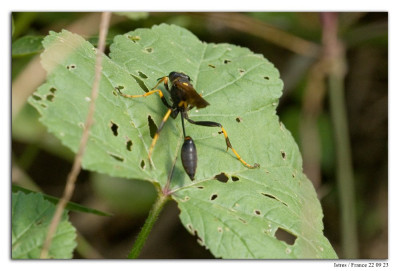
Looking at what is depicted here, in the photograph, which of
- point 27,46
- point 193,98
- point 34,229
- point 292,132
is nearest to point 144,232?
point 34,229

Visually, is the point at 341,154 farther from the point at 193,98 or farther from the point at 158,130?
the point at 158,130

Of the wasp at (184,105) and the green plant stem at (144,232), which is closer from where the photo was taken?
the green plant stem at (144,232)

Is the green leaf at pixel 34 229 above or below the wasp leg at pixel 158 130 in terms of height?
below

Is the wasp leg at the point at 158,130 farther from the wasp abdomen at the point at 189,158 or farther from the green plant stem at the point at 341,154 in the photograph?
the green plant stem at the point at 341,154

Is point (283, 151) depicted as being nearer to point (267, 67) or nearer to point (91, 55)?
point (267, 67)

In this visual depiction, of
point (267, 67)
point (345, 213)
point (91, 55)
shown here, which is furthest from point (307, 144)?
point (91, 55)

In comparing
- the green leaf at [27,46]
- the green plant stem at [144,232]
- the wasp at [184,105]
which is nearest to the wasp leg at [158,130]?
the wasp at [184,105]

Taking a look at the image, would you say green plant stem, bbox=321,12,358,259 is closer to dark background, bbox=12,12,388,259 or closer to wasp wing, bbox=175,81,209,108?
dark background, bbox=12,12,388,259

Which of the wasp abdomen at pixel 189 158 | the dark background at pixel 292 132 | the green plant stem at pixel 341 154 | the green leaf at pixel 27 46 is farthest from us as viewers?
the dark background at pixel 292 132

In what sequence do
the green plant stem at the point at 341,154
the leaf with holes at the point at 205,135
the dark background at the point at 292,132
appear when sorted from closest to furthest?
the leaf with holes at the point at 205,135, the green plant stem at the point at 341,154, the dark background at the point at 292,132
